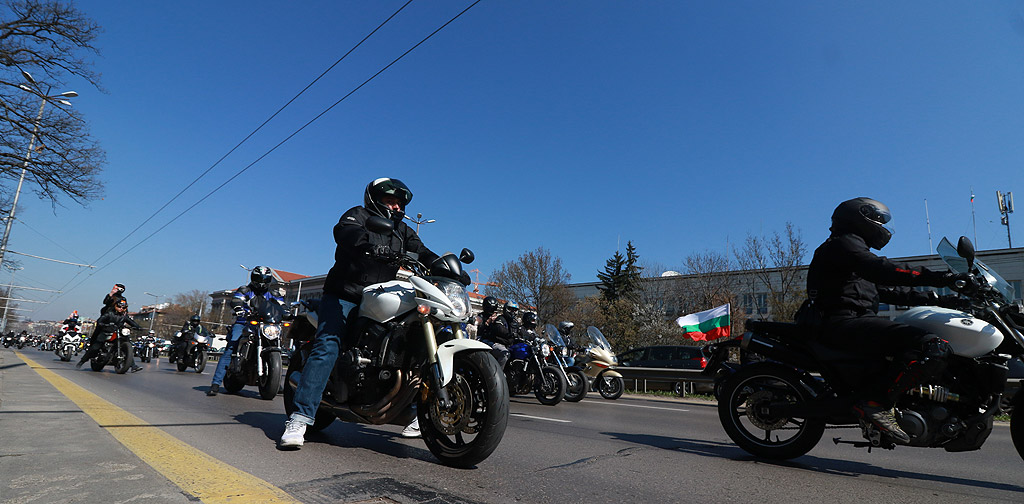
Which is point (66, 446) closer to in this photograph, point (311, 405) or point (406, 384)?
point (311, 405)

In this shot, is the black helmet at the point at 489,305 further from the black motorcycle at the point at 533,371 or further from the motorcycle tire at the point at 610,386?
the motorcycle tire at the point at 610,386

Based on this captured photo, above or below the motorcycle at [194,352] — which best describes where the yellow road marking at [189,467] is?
below

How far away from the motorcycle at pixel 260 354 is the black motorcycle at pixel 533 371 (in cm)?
403

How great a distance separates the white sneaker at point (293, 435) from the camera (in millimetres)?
3554

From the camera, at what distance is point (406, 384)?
136 inches

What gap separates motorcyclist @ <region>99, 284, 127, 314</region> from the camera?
1152cm

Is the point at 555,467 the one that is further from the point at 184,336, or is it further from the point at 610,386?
the point at 184,336

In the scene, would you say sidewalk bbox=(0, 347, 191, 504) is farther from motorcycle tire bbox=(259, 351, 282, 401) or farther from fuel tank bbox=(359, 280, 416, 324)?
motorcycle tire bbox=(259, 351, 282, 401)

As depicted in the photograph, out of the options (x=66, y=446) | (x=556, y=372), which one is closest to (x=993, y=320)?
(x=66, y=446)

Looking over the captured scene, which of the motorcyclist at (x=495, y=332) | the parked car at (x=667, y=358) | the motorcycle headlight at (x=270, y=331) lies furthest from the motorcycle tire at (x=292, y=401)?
the parked car at (x=667, y=358)

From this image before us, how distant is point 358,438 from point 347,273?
1.27 m

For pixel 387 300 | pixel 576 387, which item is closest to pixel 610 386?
pixel 576 387

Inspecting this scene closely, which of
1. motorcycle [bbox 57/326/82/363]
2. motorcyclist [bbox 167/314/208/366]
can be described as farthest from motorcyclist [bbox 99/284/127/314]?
motorcycle [bbox 57/326/82/363]

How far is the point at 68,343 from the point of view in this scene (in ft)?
64.5
